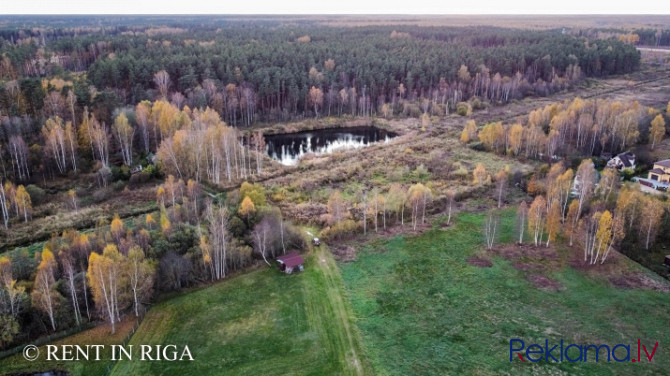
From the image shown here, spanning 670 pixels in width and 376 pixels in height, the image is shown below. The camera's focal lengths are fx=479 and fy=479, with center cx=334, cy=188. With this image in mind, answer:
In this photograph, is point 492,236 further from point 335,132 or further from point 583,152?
point 335,132

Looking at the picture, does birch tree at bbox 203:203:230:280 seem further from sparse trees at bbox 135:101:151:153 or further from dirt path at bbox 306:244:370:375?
sparse trees at bbox 135:101:151:153

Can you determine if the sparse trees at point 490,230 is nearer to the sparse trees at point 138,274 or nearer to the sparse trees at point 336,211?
the sparse trees at point 336,211

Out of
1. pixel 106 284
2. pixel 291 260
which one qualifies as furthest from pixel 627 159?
pixel 106 284

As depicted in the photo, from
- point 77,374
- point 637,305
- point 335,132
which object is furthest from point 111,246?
point 335,132

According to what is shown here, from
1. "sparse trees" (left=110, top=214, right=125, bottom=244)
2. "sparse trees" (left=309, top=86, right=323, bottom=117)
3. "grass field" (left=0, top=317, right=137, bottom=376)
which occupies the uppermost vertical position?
"sparse trees" (left=309, top=86, right=323, bottom=117)

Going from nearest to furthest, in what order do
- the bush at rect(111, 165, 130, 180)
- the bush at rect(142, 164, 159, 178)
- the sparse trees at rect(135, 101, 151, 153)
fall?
the bush at rect(111, 165, 130, 180) → the bush at rect(142, 164, 159, 178) → the sparse trees at rect(135, 101, 151, 153)

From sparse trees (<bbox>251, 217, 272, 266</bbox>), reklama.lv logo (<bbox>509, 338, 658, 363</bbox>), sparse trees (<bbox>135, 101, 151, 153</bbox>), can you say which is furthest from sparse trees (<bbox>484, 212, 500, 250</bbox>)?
sparse trees (<bbox>135, 101, 151, 153</bbox>)
